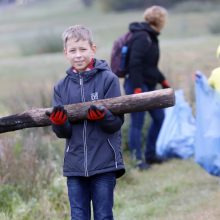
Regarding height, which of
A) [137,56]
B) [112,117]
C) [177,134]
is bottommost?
[177,134]

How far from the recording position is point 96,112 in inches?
181

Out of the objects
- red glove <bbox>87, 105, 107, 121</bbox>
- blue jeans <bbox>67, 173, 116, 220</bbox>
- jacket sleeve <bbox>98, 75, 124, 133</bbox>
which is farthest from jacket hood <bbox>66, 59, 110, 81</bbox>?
blue jeans <bbox>67, 173, 116, 220</bbox>

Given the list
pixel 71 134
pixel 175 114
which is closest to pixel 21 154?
pixel 71 134

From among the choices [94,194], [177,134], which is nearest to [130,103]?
[94,194]

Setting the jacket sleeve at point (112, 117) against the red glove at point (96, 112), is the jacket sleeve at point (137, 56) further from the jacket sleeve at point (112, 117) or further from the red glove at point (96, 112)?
the red glove at point (96, 112)

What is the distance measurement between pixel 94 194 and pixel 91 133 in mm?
417

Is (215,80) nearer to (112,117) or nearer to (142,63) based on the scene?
(142,63)

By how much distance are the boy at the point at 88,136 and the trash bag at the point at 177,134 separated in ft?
16.0

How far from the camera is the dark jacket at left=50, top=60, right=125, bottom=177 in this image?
4.75 metres

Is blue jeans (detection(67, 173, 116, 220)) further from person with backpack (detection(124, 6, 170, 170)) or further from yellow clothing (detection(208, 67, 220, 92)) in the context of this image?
person with backpack (detection(124, 6, 170, 170))

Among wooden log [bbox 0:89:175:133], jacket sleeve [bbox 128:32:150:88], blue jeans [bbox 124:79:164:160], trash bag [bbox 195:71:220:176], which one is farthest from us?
blue jeans [bbox 124:79:164:160]

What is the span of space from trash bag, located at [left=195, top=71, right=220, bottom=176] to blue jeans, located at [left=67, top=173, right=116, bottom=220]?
118 inches

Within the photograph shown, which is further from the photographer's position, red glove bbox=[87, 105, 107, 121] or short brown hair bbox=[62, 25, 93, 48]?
short brown hair bbox=[62, 25, 93, 48]

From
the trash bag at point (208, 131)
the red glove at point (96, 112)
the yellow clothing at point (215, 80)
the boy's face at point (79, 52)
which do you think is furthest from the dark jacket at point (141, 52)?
the red glove at point (96, 112)
